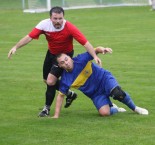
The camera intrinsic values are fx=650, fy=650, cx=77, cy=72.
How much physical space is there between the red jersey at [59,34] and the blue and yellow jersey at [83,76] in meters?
0.29

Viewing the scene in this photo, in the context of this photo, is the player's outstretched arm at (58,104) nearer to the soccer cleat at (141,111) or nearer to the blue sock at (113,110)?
the blue sock at (113,110)

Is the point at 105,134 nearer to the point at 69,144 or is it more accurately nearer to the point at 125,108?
the point at 69,144

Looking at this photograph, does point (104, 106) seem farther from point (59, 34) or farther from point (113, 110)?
point (59, 34)

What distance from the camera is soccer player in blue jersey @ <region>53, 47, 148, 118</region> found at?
10078 millimetres

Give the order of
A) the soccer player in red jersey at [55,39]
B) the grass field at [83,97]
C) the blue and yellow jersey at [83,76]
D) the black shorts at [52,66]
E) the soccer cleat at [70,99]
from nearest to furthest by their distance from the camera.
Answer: the grass field at [83,97] < the soccer player in red jersey at [55,39] < the blue and yellow jersey at [83,76] < the black shorts at [52,66] < the soccer cleat at [70,99]

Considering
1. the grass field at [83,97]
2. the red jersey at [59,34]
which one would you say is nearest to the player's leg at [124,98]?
the grass field at [83,97]

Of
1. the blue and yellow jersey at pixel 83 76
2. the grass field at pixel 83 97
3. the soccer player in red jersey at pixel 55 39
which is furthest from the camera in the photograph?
the blue and yellow jersey at pixel 83 76

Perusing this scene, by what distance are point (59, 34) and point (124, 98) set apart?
143 cm

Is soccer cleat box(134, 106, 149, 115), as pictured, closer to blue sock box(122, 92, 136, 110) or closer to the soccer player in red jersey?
blue sock box(122, 92, 136, 110)

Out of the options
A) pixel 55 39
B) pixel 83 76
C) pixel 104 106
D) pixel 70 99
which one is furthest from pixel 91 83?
pixel 55 39

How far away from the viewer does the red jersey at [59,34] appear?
10.0 metres

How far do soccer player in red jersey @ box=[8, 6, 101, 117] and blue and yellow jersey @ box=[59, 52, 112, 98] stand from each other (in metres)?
0.22

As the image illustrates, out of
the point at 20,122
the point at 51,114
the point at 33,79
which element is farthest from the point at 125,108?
the point at 33,79

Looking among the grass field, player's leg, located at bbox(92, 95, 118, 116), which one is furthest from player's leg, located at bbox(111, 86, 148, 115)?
player's leg, located at bbox(92, 95, 118, 116)
